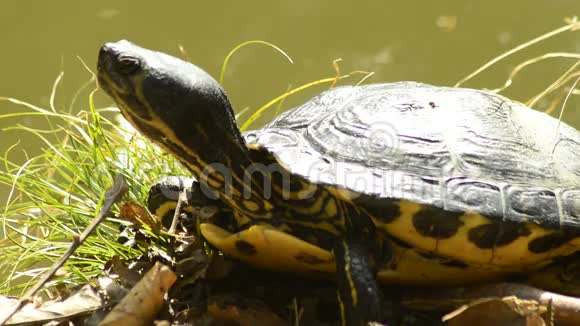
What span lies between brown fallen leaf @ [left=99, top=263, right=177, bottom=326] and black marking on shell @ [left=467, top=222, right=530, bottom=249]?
2.13 ft

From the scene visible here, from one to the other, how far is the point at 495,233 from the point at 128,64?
0.88m

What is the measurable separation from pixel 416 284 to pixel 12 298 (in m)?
0.97

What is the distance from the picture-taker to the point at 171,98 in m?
1.59

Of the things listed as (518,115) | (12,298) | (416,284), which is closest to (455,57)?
(518,115)

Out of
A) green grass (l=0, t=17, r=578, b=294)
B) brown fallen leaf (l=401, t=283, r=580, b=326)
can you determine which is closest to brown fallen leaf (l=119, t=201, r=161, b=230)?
green grass (l=0, t=17, r=578, b=294)

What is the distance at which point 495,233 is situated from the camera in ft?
4.93

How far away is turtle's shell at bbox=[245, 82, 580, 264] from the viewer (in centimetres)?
151

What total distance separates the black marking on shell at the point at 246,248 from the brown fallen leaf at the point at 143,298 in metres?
0.17

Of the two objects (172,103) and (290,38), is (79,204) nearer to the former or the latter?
(172,103)

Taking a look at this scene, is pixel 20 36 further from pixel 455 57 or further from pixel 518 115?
pixel 518 115

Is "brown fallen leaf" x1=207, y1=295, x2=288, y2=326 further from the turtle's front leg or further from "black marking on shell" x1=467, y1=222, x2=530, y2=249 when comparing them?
"black marking on shell" x1=467, y1=222, x2=530, y2=249

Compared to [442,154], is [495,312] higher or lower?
lower

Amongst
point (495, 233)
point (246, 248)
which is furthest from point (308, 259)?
point (495, 233)

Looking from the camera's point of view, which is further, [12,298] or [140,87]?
[12,298]
